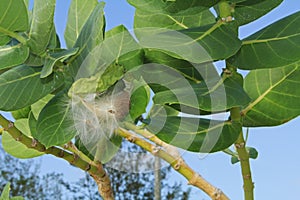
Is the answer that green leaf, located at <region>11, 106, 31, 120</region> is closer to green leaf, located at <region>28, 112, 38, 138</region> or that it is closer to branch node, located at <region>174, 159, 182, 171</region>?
green leaf, located at <region>28, 112, 38, 138</region>

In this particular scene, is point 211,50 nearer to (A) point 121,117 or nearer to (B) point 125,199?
(A) point 121,117

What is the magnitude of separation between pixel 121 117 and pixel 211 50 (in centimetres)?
11

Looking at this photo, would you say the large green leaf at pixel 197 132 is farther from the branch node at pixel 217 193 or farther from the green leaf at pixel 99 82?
the branch node at pixel 217 193

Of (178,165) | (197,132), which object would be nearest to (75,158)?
(178,165)

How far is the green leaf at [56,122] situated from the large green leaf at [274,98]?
0.13m

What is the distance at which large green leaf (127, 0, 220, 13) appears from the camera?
33cm

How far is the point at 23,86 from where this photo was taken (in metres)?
0.38

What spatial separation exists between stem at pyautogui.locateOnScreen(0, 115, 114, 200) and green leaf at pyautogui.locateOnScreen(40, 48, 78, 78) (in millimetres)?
156

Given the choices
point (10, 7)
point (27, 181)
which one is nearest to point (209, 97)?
point (10, 7)

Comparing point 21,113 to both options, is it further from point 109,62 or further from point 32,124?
point 109,62

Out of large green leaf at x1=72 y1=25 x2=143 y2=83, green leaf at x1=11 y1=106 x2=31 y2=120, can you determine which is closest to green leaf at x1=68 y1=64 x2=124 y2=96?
large green leaf at x1=72 y1=25 x2=143 y2=83

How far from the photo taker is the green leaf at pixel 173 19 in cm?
38

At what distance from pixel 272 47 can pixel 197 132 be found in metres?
0.07

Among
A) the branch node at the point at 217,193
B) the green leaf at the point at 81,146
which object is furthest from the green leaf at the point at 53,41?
the branch node at the point at 217,193
